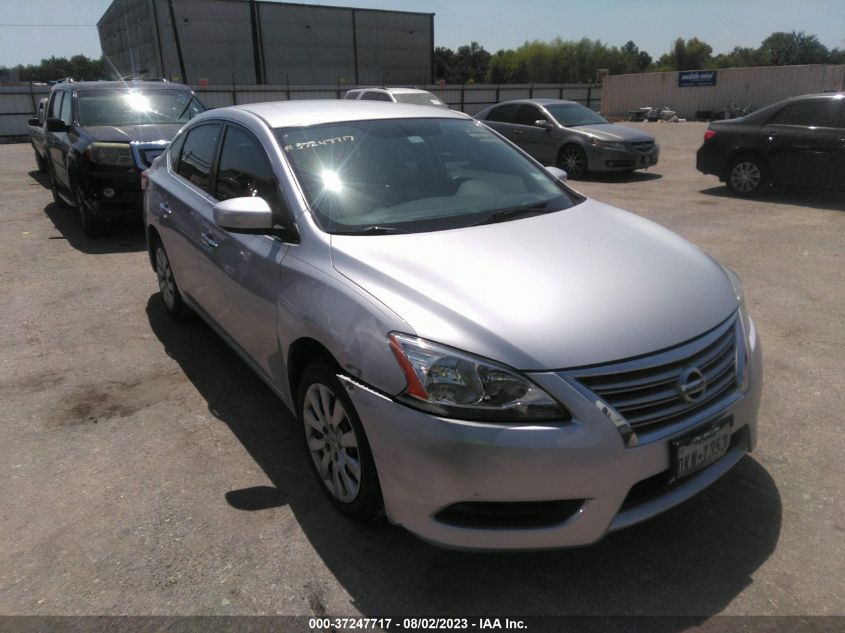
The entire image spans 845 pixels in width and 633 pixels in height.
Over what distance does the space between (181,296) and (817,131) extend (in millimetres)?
8921

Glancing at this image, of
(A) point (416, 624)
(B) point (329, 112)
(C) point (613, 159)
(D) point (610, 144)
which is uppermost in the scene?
(B) point (329, 112)

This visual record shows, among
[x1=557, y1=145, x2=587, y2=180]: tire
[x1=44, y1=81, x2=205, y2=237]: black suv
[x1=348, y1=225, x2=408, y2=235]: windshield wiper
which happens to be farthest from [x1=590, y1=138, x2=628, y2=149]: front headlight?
[x1=348, y1=225, x2=408, y2=235]: windshield wiper

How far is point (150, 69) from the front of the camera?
52750mm

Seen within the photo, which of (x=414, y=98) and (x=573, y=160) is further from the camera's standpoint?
(x=414, y=98)

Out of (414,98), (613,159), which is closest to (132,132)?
(613,159)

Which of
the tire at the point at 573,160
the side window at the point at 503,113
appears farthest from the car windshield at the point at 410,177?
A: the side window at the point at 503,113

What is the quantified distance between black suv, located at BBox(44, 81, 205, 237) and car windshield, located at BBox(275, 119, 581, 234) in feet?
16.9

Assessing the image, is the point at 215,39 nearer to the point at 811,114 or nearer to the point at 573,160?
the point at 573,160

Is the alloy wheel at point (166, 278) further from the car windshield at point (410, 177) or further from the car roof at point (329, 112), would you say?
the car windshield at point (410, 177)

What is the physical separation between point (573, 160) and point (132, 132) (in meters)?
8.18

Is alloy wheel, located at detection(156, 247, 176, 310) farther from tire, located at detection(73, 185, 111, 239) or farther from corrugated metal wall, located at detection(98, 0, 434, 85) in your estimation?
corrugated metal wall, located at detection(98, 0, 434, 85)

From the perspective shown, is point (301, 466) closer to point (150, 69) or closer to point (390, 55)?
point (150, 69)

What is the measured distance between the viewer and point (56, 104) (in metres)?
9.55

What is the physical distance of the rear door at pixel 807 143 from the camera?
893 cm
